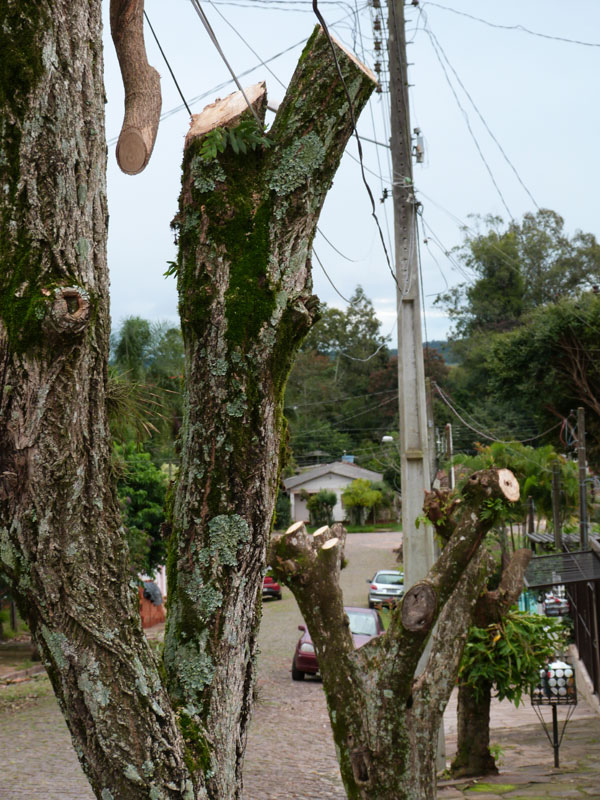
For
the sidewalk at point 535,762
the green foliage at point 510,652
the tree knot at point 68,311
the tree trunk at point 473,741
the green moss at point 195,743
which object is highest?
the tree knot at point 68,311

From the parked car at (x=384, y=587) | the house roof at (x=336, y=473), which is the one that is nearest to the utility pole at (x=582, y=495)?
the parked car at (x=384, y=587)

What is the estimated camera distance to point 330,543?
640 cm

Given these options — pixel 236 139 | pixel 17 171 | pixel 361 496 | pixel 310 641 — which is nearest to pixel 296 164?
pixel 236 139

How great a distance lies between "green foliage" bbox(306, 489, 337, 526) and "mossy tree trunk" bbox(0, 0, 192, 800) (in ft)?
173

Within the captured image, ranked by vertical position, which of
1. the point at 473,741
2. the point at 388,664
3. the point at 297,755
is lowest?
the point at 297,755

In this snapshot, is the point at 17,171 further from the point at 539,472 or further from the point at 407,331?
the point at 539,472

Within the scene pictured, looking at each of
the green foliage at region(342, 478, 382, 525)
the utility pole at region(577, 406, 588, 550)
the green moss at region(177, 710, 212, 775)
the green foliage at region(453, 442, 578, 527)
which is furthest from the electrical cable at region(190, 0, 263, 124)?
the green foliage at region(342, 478, 382, 525)

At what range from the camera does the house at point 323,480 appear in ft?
192

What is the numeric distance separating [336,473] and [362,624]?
41.9m

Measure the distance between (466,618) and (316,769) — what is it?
4.83 metres

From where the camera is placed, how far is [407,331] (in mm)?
9297

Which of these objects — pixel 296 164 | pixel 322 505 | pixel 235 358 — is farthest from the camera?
pixel 322 505

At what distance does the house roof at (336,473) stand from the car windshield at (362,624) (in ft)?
133

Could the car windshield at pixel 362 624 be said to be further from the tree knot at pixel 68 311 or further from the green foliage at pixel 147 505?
the tree knot at pixel 68 311
